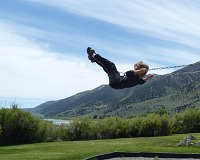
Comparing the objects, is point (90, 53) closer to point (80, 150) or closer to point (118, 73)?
point (118, 73)

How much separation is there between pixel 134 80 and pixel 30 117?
40293mm

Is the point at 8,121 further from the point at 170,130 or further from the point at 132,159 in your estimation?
the point at 132,159

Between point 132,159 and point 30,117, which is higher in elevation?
point 30,117

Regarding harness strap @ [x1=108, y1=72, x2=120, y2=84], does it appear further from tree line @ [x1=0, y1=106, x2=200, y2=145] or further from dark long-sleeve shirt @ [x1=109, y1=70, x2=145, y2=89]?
tree line @ [x1=0, y1=106, x2=200, y2=145]

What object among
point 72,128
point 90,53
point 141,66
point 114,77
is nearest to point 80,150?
point 72,128

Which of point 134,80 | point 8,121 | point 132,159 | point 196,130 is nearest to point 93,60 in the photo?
point 134,80

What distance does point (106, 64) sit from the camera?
353 inches

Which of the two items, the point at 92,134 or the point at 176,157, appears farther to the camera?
the point at 92,134

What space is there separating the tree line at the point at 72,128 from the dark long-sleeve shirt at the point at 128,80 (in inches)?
1536

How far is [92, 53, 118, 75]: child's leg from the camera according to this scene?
29.3 ft

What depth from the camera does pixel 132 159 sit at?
78.9 feet

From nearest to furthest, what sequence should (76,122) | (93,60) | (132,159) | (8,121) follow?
(93,60)
(132,159)
(8,121)
(76,122)

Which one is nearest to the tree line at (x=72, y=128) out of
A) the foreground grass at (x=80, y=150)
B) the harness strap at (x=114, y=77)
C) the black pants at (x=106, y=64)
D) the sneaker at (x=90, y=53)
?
the foreground grass at (x=80, y=150)

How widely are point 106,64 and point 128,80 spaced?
0.63 meters
